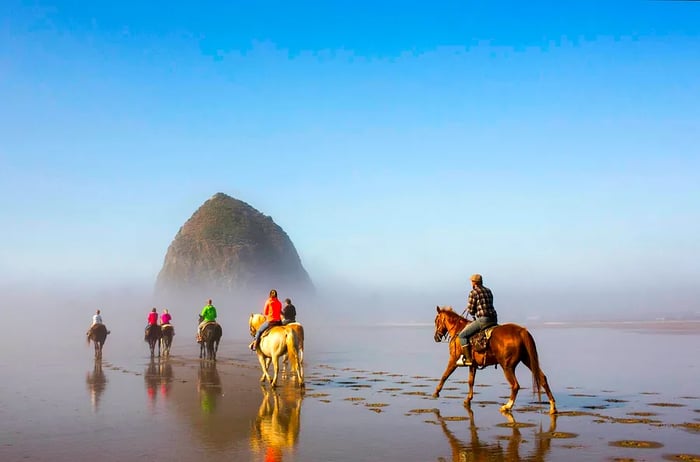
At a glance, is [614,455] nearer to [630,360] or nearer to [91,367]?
[630,360]

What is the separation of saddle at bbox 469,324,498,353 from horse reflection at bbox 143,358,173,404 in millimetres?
7945

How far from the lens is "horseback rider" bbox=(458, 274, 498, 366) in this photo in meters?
14.3

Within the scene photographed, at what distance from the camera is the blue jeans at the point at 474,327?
14272mm

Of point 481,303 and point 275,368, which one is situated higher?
point 481,303

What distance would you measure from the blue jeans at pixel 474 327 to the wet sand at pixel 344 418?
153cm

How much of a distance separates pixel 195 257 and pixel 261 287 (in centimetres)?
1953

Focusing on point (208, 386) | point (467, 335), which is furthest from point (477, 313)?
point (208, 386)

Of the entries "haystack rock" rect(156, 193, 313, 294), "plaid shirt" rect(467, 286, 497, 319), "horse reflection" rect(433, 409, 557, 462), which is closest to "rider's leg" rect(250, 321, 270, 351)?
"plaid shirt" rect(467, 286, 497, 319)

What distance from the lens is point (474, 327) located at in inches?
565

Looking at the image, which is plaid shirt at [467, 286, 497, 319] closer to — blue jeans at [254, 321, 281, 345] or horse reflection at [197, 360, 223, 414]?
horse reflection at [197, 360, 223, 414]

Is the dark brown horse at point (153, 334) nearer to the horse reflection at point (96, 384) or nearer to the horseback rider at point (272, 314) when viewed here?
the horse reflection at point (96, 384)

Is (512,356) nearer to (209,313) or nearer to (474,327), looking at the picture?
(474,327)

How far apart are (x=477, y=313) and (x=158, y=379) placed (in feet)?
39.7

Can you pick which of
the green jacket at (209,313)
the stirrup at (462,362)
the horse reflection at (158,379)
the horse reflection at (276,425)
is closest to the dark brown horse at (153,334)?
the horse reflection at (158,379)
